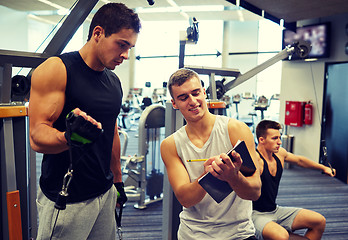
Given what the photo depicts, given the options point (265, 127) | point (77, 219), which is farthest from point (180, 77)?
point (265, 127)

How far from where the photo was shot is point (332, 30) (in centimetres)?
550

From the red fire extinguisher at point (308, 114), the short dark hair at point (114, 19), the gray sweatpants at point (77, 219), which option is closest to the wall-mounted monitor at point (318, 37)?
the red fire extinguisher at point (308, 114)

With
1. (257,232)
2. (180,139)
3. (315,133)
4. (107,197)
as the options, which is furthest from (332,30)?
(107,197)

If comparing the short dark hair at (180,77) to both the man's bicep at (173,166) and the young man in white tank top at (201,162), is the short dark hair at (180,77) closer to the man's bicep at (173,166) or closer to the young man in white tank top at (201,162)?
the young man in white tank top at (201,162)

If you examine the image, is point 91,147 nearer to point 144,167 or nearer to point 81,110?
point 81,110

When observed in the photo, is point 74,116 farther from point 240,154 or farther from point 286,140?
point 286,140

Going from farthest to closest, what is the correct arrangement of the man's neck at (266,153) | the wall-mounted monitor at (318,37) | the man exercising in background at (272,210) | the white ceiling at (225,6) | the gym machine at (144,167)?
the wall-mounted monitor at (318,37) < the white ceiling at (225,6) < the gym machine at (144,167) < the man's neck at (266,153) < the man exercising in background at (272,210)

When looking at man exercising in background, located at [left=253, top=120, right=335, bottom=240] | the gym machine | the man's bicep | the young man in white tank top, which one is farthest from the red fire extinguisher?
the man's bicep

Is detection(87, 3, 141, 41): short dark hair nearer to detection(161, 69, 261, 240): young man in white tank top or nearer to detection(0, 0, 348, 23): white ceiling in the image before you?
detection(161, 69, 261, 240): young man in white tank top

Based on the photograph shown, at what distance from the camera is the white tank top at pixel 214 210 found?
4.92 feet

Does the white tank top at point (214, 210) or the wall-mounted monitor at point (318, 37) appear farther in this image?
the wall-mounted monitor at point (318, 37)

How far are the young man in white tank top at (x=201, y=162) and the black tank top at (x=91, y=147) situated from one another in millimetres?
321

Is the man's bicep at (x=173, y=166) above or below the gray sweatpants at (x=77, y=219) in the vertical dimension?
above

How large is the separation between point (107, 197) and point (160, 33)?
11693 mm
